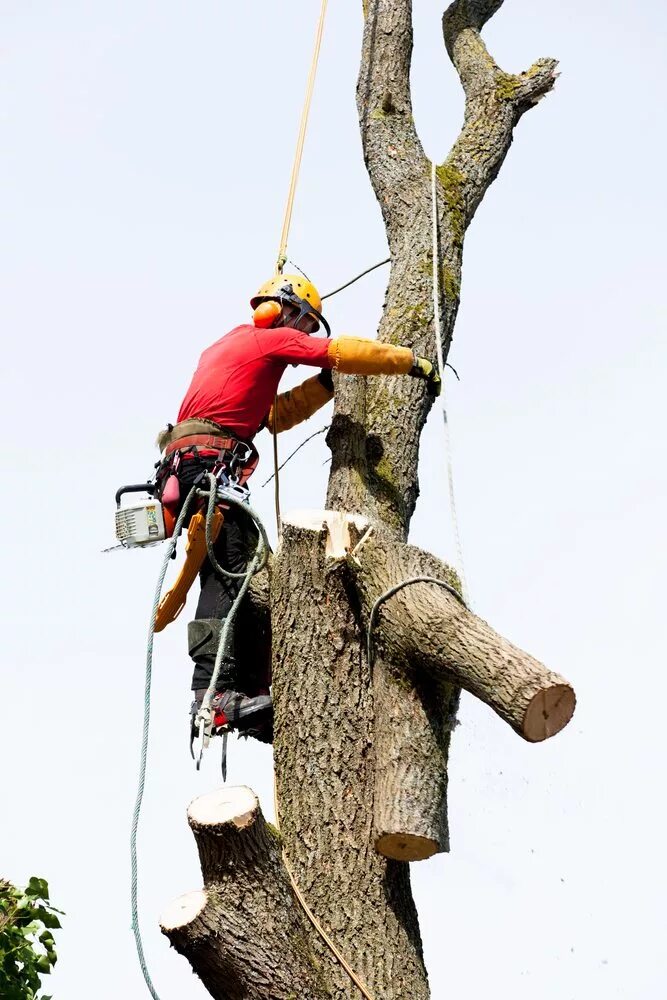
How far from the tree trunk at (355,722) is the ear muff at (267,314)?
1.58ft

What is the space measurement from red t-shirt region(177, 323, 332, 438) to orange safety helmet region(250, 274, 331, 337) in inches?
4.1

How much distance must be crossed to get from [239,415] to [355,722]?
157 cm

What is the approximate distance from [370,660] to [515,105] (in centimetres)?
294

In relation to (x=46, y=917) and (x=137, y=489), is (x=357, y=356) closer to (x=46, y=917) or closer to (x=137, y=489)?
(x=137, y=489)

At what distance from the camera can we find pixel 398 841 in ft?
13.3

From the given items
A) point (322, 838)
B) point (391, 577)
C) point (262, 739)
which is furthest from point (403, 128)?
point (322, 838)

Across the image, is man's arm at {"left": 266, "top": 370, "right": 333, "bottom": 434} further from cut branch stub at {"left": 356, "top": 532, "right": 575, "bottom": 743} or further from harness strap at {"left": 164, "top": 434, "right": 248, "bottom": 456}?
cut branch stub at {"left": 356, "top": 532, "right": 575, "bottom": 743}

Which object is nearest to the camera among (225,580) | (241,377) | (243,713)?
(243,713)

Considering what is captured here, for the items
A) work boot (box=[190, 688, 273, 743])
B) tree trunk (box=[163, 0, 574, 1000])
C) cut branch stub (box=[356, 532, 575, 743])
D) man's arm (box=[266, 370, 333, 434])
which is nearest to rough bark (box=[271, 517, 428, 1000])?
tree trunk (box=[163, 0, 574, 1000])

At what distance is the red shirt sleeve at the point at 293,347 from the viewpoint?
5.09m

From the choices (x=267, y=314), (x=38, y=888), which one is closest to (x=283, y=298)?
(x=267, y=314)

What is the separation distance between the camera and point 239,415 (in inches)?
210

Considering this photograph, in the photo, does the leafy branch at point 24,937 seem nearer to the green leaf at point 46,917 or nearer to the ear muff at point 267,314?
the green leaf at point 46,917

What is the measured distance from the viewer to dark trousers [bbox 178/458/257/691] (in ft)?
16.3
